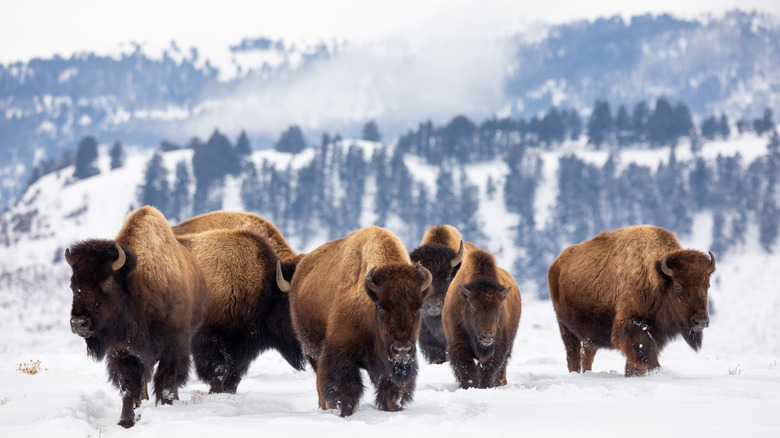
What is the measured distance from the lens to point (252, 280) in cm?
1062

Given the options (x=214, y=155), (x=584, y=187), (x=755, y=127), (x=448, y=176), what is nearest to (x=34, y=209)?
(x=214, y=155)

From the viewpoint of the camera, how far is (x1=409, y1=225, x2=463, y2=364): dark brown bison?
10.8m

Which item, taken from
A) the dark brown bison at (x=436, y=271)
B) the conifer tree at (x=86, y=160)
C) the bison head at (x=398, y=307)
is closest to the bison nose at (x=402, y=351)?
the bison head at (x=398, y=307)

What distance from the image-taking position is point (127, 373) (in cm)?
811

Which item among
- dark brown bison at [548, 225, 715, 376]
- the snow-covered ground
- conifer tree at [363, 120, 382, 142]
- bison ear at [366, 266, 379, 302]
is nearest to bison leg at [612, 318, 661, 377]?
dark brown bison at [548, 225, 715, 376]

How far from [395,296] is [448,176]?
129 m

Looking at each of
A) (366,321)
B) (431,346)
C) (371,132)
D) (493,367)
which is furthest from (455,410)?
(371,132)

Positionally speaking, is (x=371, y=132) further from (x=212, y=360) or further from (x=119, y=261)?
(x=119, y=261)

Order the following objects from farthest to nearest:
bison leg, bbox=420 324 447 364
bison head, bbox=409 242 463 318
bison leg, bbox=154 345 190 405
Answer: bison leg, bbox=420 324 447 364, bison head, bbox=409 242 463 318, bison leg, bbox=154 345 190 405

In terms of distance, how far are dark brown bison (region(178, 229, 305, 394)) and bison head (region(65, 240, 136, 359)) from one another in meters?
2.15

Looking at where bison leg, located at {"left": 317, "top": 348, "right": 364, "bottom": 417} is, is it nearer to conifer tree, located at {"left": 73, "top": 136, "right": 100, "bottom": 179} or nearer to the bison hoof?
the bison hoof

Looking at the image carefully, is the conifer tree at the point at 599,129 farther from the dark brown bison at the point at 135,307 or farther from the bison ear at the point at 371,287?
the bison ear at the point at 371,287

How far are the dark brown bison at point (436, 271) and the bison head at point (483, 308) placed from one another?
457 millimetres

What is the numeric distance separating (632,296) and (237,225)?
611cm
